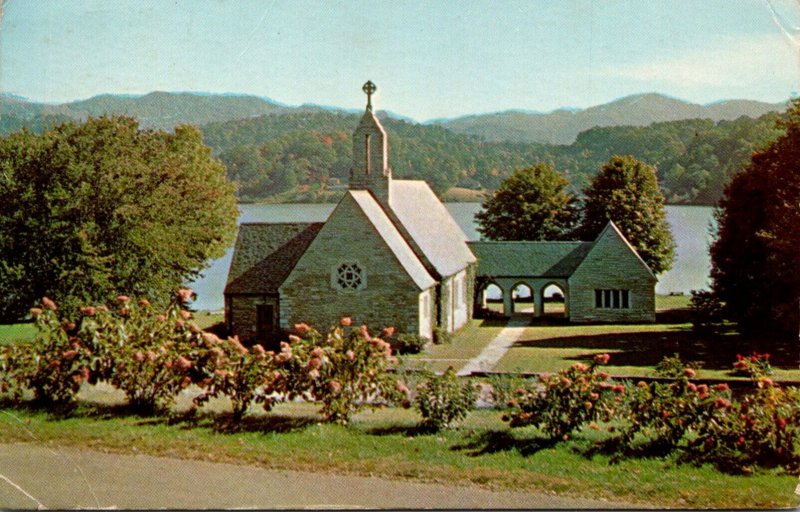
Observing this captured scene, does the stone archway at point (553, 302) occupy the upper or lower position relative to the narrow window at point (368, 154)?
lower

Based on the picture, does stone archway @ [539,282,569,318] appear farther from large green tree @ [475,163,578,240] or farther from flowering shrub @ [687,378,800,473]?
flowering shrub @ [687,378,800,473]

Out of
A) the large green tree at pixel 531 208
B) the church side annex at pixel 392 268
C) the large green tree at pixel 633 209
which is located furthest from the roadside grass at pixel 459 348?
the large green tree at pixel 633 209

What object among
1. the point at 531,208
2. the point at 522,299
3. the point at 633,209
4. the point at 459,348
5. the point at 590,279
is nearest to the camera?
the point at 459,348

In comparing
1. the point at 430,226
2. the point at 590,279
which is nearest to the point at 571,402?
the point at 590,279

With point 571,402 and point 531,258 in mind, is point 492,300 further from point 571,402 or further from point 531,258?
point 571,402

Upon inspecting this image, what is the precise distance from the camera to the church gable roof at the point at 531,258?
12836 millimetres

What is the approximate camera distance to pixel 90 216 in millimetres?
11820

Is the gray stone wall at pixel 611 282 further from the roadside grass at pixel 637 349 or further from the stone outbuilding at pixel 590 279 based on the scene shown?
the roadside grass at pixel 637 349

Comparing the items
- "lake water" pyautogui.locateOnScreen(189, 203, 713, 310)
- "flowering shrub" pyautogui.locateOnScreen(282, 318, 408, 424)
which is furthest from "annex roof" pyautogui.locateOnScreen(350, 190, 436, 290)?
Result: "flowering shrub" pyautogui.locateOnScreen(282, 318, 408, 424)

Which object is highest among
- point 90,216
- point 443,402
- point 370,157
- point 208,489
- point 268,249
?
point 370,157

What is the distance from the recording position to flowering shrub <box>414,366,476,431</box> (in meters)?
9.81

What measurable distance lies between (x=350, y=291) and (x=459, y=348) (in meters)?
2.98

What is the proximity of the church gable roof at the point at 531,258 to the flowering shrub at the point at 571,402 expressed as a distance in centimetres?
273

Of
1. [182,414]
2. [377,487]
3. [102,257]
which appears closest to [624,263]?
[377,487]
